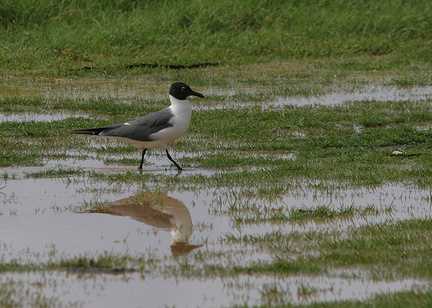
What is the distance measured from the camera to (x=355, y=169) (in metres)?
10.2

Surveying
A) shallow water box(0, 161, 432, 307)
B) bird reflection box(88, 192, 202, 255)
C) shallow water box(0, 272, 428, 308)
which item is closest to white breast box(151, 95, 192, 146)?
shallow water box(0, 161, 432, 307)

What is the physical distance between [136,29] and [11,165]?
11.0 meters

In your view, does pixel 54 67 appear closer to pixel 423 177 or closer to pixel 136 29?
pixel 136 29

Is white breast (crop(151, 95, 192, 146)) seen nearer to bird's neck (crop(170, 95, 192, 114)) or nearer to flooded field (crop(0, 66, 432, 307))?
bird's neck (crop(170, 95, 192, 114))

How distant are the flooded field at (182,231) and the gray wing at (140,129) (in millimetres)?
400

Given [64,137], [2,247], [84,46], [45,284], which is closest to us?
[45,284]

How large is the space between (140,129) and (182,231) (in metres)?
3.25

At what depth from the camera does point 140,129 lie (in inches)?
424

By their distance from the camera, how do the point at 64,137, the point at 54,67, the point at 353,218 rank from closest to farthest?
the point at 353,218 → the point at 64,137 → the point at 54,67

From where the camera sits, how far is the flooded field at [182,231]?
601 centimetres

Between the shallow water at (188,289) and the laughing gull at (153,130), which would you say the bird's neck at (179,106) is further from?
the shallow water at (188,289)

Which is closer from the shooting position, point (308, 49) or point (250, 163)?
point (250, 163)

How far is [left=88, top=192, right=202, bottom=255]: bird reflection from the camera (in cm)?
774

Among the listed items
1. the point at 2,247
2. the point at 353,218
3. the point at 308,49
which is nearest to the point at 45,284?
the point at 2,247
